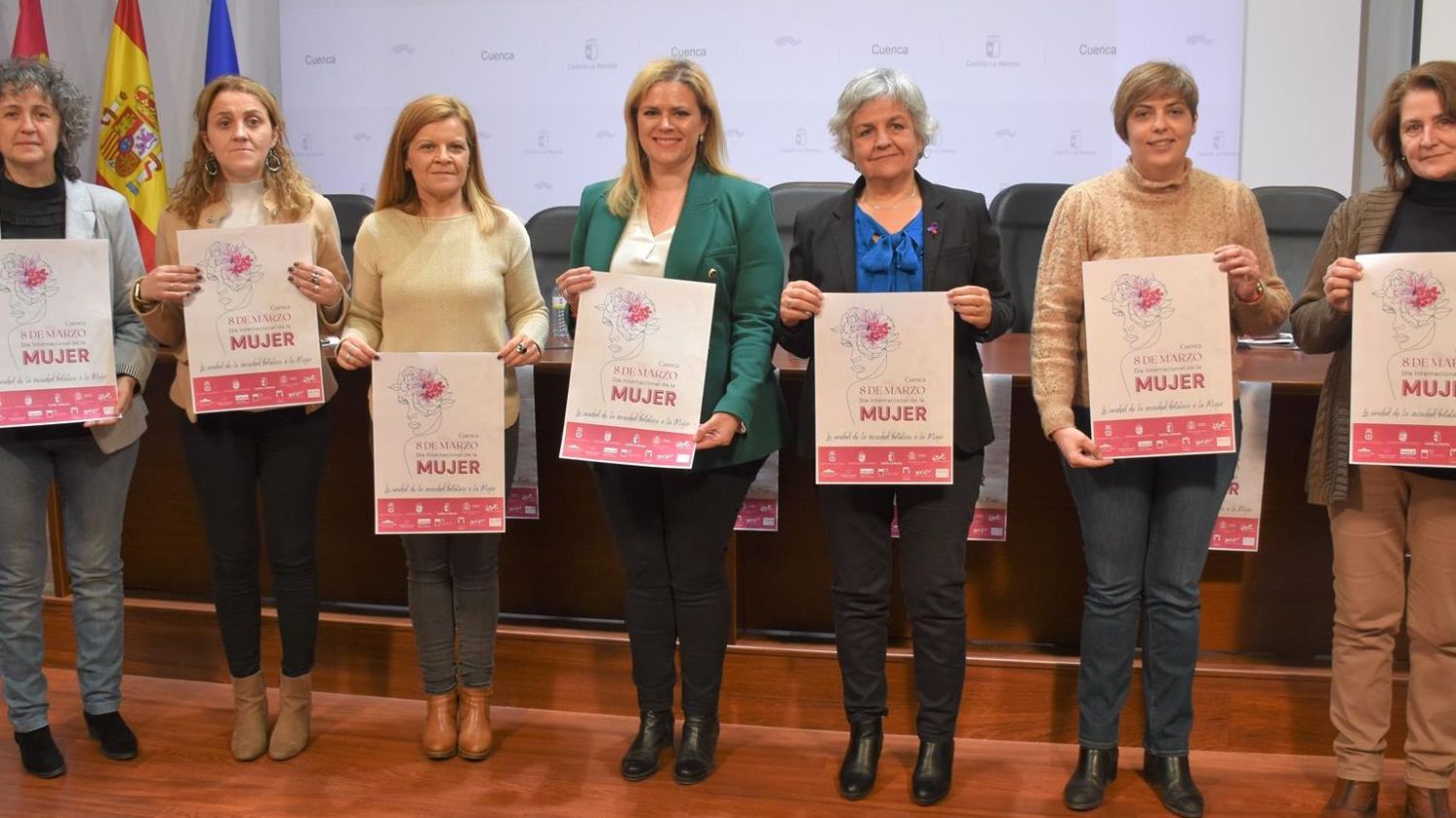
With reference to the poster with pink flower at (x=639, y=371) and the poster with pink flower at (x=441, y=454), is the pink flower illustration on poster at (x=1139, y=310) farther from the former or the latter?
the poster with pink flower at (x=441, y=454)

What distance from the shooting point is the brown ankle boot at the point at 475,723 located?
238 cm

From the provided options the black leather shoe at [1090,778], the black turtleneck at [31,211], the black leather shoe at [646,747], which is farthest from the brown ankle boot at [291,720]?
the black leather shoe at [1090,778]

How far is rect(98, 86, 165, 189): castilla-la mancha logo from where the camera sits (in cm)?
487

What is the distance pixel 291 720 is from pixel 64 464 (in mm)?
692

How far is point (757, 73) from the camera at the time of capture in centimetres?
491

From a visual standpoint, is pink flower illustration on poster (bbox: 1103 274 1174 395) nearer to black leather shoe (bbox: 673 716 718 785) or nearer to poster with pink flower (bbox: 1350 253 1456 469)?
poster with pink flower (bbox: 1350 253 1456 469)

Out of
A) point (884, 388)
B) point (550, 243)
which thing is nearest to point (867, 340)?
point (884, 388)

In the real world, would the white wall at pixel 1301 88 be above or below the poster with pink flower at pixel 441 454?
above

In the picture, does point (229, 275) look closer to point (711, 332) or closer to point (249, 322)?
point (249, 322)

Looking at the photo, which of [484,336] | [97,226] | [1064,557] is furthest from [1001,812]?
[97,226]

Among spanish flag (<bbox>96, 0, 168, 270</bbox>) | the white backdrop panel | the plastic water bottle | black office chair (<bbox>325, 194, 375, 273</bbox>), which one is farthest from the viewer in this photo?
spanish flag (<bbox>96, 0, 168, 270</bbox>)

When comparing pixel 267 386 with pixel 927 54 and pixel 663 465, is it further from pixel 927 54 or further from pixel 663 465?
pixel 927 54

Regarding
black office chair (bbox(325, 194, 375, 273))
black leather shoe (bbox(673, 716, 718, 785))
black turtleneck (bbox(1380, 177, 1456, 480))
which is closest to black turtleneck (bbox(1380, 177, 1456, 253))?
black turtleneck (bbox(1380, 177, 1456, 480))

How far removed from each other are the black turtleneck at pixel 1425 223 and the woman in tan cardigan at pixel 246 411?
194cm
